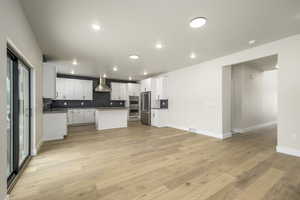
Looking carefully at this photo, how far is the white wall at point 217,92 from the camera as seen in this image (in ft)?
9.23

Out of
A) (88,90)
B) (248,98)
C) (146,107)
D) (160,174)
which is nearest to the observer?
(160,174)

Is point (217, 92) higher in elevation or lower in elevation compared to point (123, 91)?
lower

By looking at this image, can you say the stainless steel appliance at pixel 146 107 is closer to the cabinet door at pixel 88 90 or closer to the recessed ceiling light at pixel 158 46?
the cabinet door at pixel 88 90

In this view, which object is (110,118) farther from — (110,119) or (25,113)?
(25,113)

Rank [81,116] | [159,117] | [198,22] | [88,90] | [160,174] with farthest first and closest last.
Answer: [88,90] → [81,116] → [159,117] → [198,22] → [160,174]

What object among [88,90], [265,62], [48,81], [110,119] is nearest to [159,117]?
[110,119]

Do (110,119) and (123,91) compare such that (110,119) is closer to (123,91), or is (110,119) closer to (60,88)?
(123,91)

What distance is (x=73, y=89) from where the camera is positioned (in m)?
6.62

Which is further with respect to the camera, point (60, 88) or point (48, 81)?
point (60, 88)

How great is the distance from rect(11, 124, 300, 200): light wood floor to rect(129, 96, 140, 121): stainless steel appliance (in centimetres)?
441

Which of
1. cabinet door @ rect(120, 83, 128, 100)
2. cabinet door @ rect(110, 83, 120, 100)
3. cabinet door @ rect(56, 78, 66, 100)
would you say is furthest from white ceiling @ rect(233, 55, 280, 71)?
cabinet door @ rect(56, 78, 66, 100)

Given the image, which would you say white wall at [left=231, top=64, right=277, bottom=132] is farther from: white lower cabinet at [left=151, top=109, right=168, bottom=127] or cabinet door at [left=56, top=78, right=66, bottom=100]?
cabinet door at [left=56, top=78, right=66, bottom=100]

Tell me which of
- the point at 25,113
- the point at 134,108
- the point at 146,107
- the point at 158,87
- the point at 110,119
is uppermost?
the point at 158,87

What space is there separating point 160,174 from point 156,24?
2591 millimetres
